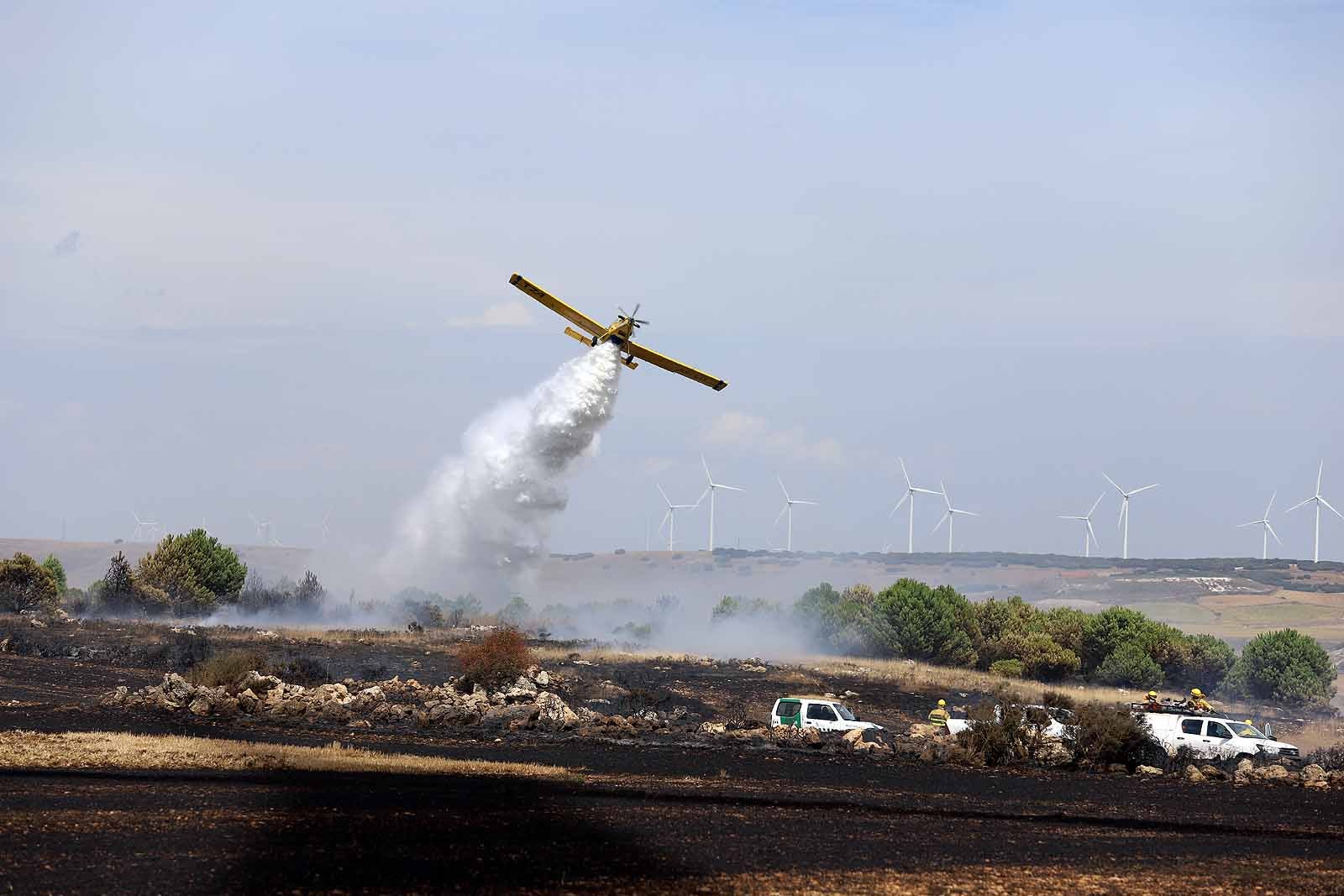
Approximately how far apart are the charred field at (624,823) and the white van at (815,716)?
7.85ft

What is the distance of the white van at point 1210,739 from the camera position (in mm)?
35531

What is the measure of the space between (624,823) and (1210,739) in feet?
66.9

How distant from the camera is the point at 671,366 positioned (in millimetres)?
57688

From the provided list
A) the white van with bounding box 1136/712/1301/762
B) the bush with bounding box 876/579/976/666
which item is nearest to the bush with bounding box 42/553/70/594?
the bush with bounding box 876/579/976/666

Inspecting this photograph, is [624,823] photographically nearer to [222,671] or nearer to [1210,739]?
[1210,739]

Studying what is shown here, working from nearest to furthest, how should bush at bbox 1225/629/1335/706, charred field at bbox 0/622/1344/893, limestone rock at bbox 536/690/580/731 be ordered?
charred field at bbox 0/622/1344/893 < limestone rock at bbox 536/690/580/731 < bush at bbox 1225/629/1335/706

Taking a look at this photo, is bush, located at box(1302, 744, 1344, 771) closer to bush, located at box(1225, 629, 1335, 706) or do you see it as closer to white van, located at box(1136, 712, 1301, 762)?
white van, located at box(1136, 712, 1301, 762)

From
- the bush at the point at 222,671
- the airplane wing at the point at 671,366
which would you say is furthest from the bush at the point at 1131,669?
the bush at the point at 222,671

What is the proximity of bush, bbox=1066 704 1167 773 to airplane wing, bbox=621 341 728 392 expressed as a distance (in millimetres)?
25727

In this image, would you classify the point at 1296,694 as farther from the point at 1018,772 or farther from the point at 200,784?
the point at 200,784

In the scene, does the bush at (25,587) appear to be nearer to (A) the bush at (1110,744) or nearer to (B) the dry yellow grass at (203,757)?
(B) the dry yellow grass at (203,757)

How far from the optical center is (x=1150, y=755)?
3503cm

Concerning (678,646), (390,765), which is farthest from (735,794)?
(678,646)

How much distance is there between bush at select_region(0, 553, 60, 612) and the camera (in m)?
76.4
